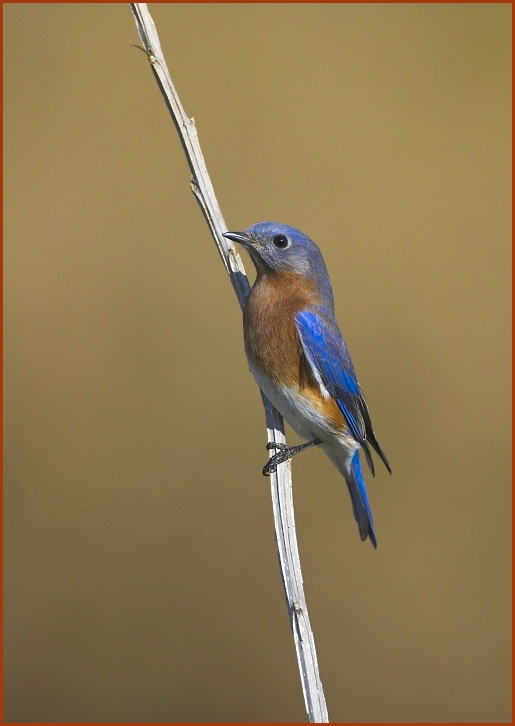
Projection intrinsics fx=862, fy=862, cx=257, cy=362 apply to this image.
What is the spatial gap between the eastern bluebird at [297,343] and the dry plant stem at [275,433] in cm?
9

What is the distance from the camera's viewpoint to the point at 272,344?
3.50 m

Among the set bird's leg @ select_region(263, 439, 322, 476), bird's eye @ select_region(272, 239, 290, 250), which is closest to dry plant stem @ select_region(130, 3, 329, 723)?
bird's leg @ select_region(263, 439, 322, 476)

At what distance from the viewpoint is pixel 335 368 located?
3.55 m

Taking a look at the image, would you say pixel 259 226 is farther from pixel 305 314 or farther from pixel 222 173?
pixel 222 173

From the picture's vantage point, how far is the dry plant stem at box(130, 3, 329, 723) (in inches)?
96.9

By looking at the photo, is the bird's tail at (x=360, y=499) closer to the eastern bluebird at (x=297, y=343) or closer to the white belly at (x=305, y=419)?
the white belly at (x=305, y=419)

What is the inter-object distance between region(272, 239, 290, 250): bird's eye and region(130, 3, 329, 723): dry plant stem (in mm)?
172

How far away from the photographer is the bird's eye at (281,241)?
350 centimetres

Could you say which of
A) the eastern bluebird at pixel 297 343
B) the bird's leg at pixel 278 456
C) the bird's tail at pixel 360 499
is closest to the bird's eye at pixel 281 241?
the eastern bluebird at pixel 297 343

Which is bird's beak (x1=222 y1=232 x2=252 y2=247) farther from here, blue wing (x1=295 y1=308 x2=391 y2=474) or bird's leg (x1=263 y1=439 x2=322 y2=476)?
bird's leg (x1=263 y1=439 x2=322 y2=476)

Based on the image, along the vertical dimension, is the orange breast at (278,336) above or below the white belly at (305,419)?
above

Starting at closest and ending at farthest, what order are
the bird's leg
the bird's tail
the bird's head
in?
the bird's leg, the bird's head, the bird's tail

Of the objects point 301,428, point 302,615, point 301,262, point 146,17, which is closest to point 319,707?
point 302,615

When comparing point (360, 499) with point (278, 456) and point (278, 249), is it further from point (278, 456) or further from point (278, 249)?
point (278, 249)
